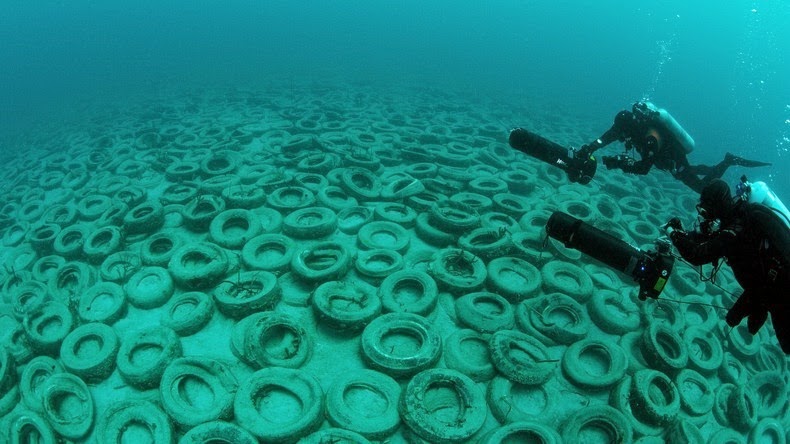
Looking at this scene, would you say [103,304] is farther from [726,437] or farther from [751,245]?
[726,437]

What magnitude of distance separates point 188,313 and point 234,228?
9.32 ft

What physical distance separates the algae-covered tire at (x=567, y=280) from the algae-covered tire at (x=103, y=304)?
27.0ft

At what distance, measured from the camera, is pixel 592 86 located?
211 feet

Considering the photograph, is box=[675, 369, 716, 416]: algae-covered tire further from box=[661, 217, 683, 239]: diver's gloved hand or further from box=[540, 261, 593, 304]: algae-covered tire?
box=[661, 217, 683, 239]: diver's gloved hand

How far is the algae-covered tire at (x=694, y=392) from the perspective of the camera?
21.3 feet

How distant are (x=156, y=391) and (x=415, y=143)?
37.3 feet

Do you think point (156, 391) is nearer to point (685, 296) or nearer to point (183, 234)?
point (183, 234)

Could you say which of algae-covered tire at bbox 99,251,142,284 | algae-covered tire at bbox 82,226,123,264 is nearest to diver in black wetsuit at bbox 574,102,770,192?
algae-covered tire at bbox 99,251,142,284

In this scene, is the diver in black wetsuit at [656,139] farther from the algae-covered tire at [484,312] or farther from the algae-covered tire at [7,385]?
the algae-covered tire at [7,385]

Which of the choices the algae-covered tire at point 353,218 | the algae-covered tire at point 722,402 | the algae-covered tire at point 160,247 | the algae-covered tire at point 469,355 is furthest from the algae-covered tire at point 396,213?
the algae-covered tire at point 722,402

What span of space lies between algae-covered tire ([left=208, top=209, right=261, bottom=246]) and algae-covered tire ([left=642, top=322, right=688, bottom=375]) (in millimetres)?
8091

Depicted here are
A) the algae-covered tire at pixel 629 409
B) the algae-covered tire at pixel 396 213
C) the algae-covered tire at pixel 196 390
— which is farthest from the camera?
the algae-covered tire at pixel 396 213

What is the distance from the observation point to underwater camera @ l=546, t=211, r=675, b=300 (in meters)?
5.12

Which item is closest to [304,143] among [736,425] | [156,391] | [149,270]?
[149,270]
